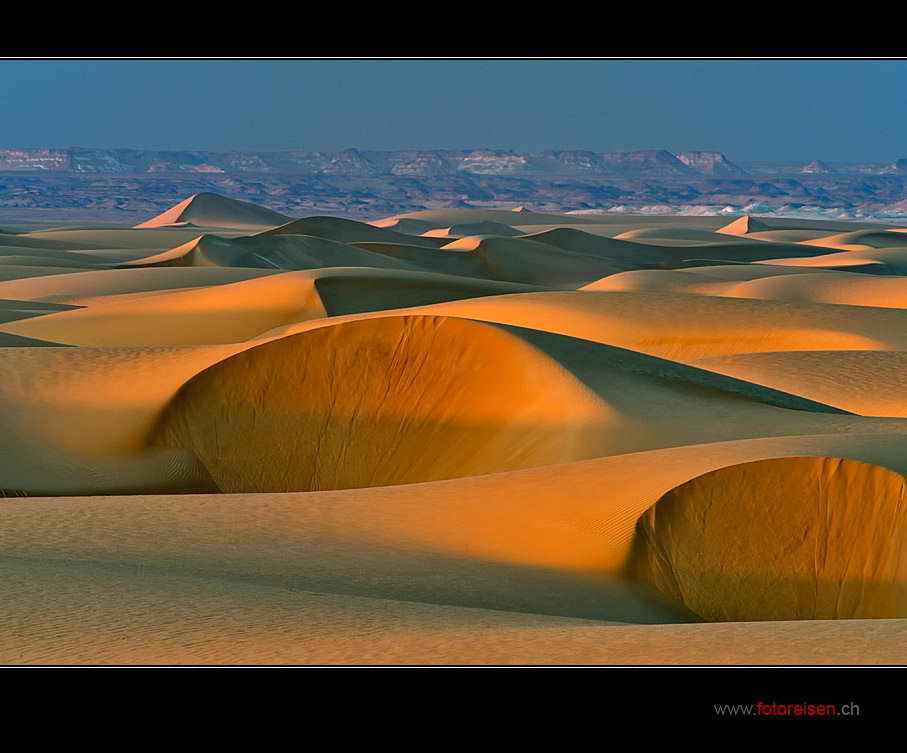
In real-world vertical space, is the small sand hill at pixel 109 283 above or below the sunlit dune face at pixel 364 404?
below

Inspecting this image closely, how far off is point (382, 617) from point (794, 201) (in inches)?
8052

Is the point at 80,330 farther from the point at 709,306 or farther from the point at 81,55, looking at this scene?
the point at 81,55

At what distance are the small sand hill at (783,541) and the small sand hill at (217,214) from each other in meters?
95.7

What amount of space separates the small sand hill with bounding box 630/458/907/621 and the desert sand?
0.06 feet

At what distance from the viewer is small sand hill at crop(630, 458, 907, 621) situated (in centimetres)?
732

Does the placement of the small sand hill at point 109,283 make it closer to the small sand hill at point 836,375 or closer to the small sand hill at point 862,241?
the small sand hill at point 836,375

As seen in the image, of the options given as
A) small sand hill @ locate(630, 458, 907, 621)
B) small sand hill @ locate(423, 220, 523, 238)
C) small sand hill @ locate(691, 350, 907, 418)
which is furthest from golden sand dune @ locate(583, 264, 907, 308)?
small sand hill @ locate(423, 220, 523, 238)

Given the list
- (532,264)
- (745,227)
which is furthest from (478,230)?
(532,264)

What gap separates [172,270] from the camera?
36625 mm

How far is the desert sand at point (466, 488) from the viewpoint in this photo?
15.3 feet

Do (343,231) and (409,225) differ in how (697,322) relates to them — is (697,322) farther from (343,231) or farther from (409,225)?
(409,225)

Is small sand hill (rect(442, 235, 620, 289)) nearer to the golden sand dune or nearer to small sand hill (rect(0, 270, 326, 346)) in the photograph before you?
the golden sand dune

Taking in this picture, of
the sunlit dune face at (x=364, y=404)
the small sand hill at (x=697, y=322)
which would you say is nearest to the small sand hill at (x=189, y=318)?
the small sand hill at (x=697, y=322)

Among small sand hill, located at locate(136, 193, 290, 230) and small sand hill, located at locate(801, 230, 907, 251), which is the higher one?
small sand hill, located at locate(801, 230, 907, 251)
